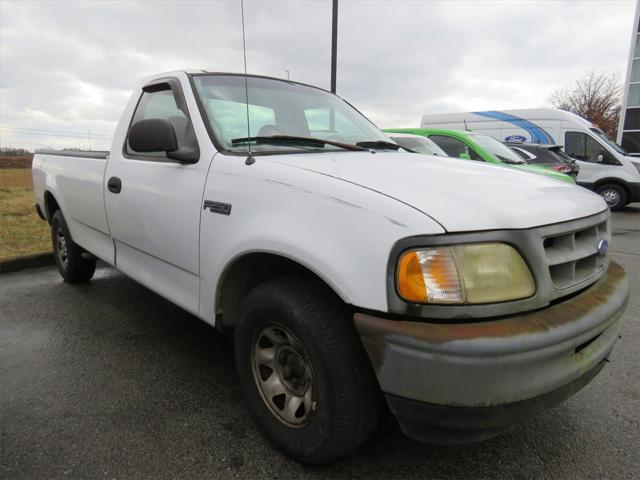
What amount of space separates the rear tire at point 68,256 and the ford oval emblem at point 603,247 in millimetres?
4153

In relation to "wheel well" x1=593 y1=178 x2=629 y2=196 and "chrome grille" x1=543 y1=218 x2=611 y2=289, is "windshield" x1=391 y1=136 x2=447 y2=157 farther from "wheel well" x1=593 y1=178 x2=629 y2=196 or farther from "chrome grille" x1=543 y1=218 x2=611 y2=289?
"wheel well" x1=593 y1=178 x2=629 y2=196

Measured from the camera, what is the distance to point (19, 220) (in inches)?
289

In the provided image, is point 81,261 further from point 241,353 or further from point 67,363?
point 241,353

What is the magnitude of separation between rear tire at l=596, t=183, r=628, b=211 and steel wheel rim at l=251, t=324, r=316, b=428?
12384mm

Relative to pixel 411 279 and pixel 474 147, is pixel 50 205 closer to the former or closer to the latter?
pixel 411 279

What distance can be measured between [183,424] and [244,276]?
809 mm

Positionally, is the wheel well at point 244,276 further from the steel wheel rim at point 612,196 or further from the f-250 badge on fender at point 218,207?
the steel wheel rim at point 612,196

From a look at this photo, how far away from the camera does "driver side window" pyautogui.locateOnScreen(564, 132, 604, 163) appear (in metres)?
11.8

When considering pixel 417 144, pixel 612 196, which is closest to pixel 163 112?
pixel 417 144

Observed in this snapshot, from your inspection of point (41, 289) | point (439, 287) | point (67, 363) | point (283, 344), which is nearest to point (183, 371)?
point (67, 363)

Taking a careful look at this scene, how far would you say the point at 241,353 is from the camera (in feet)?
6.88

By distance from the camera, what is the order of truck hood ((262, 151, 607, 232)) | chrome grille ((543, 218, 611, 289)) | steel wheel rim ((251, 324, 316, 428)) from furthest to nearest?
steel wheel rim ((251, 324, 316, 428))
chrome grille ((543, 218, 611, 289))
truck hood ((262, 151, 607, 232))

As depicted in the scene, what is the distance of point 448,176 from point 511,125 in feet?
41.4

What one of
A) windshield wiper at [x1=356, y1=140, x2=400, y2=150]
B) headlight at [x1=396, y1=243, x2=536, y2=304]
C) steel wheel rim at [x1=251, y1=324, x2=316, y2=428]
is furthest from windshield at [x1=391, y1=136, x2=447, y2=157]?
headlight at [x1=396, y1=243, x2=536, y2=304]
